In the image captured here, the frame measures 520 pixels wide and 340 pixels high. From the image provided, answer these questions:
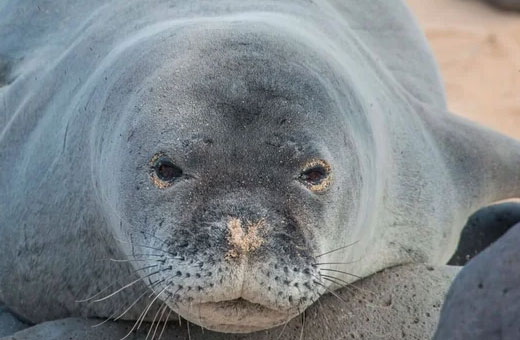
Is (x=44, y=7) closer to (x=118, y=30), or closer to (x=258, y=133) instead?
(x=118, y=30)

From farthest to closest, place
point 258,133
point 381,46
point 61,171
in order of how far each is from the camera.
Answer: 1. point 381,46
2. point 61,171
3. point 258,133

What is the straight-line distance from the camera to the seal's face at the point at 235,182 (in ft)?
6.78

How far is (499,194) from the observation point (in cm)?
356

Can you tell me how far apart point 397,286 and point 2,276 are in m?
1.28

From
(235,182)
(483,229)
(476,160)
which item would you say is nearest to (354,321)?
(235,182)

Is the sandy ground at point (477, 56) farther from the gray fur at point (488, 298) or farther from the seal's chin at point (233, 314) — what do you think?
the gray fur at point (488, 298)

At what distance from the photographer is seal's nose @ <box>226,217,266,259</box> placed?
6.63ft

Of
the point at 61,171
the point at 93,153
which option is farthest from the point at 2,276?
the point at 93,153

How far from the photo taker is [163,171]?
7.38 ft

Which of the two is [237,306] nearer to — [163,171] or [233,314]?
[233,314]

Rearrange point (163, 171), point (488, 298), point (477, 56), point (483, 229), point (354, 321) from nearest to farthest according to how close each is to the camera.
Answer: point (488, 298) → point (163, 171) → point (354, 321) → point (483, 229) → point (477, 56)

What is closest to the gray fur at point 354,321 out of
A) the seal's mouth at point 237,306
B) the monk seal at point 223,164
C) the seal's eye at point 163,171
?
the monk seal at point 223,164

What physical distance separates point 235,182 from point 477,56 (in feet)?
12.7

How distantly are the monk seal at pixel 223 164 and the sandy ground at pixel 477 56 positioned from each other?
4.53 feet
